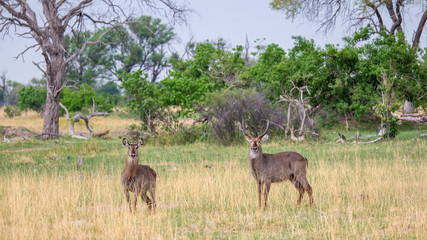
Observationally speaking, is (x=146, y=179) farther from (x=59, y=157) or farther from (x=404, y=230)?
(x=59, y=157)

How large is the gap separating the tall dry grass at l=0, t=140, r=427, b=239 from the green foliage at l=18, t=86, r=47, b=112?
99.5 feet

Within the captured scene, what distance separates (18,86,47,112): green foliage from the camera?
39.8m

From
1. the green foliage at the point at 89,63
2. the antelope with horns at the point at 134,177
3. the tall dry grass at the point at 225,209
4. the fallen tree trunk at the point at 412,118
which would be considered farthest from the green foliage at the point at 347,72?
the green foliage at the point at 89,63

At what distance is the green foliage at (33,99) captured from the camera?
39775mm

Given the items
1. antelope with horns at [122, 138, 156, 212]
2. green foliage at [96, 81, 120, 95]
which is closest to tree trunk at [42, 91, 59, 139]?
antelope with horns at [122, 138, 156, 212]

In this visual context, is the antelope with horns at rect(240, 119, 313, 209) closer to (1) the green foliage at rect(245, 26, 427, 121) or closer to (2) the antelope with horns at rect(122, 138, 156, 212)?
(2) the antelope with horns at rect(122, 138, 156, 212)

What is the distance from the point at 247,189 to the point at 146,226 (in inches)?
119

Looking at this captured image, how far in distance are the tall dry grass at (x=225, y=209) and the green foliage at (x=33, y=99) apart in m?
30.3

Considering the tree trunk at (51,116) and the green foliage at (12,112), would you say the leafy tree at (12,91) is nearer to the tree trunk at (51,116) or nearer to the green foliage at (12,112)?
the green foliage at (12,112)

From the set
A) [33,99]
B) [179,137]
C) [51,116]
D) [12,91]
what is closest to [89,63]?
[33,99]

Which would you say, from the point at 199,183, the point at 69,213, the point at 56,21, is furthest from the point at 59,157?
the point at 56,21

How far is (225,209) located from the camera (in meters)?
7.31

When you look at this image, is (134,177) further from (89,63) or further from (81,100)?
(89,63)

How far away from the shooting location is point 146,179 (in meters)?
6.97
